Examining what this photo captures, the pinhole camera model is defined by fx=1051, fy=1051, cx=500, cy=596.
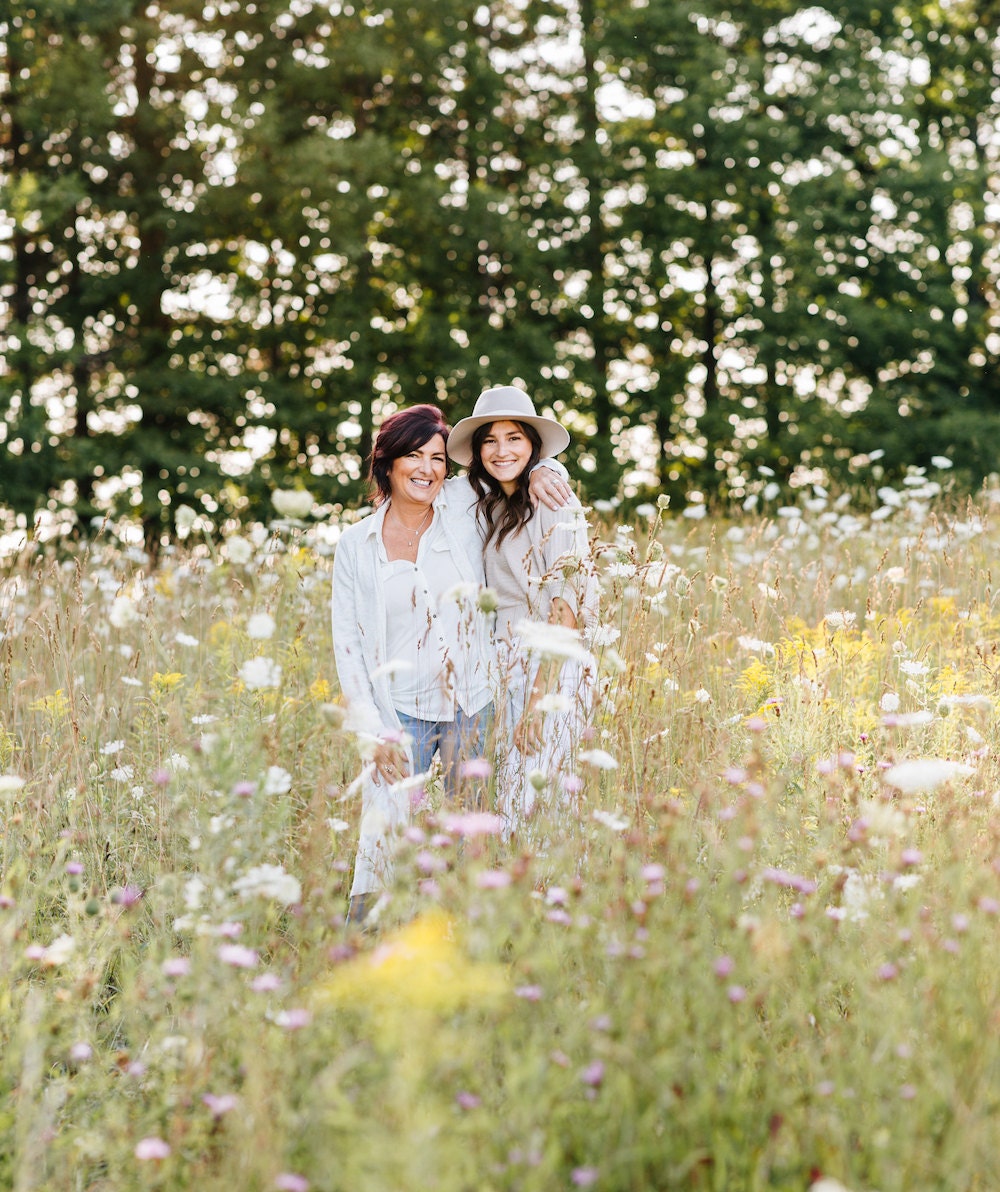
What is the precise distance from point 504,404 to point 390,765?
1291 mm

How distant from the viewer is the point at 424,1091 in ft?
5.34

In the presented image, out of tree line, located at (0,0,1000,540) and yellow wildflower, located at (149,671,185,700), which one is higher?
tree line, located at (0,0,1000,540)

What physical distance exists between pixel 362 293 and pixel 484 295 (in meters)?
1.69

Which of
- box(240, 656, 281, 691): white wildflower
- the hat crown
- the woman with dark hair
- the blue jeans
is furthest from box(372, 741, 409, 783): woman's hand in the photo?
the hat crown

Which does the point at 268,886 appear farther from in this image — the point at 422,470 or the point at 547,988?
the point at 422,470

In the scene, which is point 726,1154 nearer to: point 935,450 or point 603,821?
point 603,821

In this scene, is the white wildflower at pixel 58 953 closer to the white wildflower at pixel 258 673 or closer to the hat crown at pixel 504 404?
the white wildflower at pixel 258 673

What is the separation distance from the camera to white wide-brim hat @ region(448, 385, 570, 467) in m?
3.54

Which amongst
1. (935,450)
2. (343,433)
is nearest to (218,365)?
(343,433)

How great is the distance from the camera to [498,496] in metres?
3.66

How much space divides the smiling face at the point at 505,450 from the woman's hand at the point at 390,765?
3.55ft

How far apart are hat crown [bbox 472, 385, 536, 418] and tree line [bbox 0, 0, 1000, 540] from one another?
978 centimetres

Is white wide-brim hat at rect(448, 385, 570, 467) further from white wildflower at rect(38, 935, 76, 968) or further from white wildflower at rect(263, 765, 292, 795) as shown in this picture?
white wildflower at rect(38, 935, 76, 968)

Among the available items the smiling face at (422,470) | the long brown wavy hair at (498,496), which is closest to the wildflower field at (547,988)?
the long brown wavy hair at (498,496)
